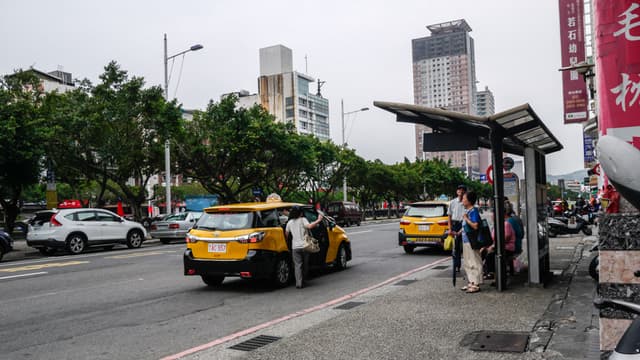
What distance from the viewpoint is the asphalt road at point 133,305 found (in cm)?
630

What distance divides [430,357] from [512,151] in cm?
636

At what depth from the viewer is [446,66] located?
155 m

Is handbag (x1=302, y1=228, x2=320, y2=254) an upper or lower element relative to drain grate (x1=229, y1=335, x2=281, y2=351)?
upper

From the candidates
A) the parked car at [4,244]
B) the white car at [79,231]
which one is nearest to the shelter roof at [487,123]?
the parked car at [4,244]

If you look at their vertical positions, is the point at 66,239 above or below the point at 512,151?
below

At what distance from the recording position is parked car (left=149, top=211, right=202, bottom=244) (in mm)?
24672

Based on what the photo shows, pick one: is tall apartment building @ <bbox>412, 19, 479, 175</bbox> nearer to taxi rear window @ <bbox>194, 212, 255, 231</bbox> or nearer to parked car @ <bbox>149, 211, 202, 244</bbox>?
parked car @ <bbox>149, 211, 202, 244</bbox>

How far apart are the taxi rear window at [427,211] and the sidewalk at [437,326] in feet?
21.2

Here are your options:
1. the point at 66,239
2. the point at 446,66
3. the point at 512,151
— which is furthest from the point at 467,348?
the point at 446,66

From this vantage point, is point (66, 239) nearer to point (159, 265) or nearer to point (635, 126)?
point (159, 265)

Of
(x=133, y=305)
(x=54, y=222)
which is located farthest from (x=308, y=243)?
(x=54, y=222)

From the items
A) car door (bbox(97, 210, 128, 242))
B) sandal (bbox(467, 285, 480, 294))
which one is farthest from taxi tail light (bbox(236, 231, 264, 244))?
car door (bbox(97, 210, 128, 242))

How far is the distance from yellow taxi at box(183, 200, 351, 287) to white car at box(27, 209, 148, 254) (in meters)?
10.6

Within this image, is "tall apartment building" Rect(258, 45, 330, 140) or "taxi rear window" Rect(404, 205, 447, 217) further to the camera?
"tall apartment building" Rect(258, 45, 330, 140)
